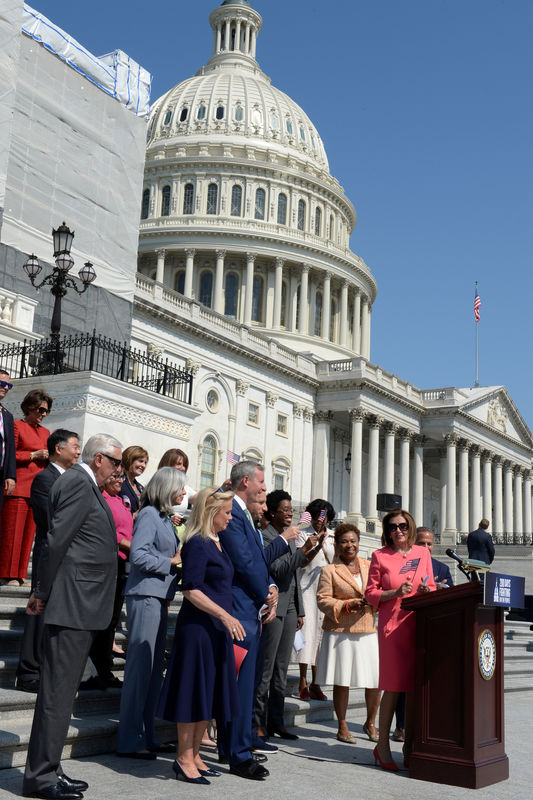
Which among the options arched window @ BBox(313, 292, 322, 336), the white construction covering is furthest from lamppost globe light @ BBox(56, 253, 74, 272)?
arched window @ BBox(313, 292, 322, 336)

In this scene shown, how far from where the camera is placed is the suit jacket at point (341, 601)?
8.57m

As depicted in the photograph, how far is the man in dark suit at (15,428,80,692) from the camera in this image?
22.5 feet

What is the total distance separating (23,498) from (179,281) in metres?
61.9

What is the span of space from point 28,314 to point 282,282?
50.3 m

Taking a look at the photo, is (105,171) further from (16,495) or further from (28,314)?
(16,495)

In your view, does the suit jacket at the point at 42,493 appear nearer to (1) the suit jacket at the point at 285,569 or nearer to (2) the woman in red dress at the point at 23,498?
(1) the suit jacket at the point at 285,569

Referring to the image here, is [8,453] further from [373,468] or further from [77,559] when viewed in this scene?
[373,468]

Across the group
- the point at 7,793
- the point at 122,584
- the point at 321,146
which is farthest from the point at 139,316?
the point at 321,146

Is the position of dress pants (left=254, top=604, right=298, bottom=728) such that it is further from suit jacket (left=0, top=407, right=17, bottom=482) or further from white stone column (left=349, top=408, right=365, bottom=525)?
white stone column (left=349, top=408, right=365, bottom=525)

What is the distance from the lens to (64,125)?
32.0m

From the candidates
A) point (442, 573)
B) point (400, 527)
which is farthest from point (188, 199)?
point (400, 527)

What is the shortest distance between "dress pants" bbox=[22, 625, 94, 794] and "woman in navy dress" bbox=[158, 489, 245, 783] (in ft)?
2.57

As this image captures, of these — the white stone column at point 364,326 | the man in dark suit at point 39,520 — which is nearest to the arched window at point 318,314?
the white stone column at point 364,326

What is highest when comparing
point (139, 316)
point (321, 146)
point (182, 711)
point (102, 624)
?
point (321, 146)
